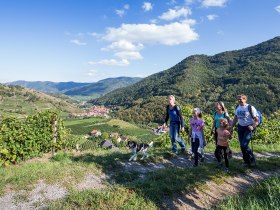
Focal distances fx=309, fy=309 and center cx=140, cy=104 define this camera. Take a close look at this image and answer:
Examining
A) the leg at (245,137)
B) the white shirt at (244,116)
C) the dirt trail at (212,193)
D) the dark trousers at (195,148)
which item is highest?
the white shirt at (244,116)

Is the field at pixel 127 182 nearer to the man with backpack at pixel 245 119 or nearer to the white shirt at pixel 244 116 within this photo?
Result: the man with backpack at pixel 245 119

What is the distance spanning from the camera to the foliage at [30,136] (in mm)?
11869

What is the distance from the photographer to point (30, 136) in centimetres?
1288

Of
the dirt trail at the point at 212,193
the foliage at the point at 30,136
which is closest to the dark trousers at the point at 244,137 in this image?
the dirt trail at the point at 212,193

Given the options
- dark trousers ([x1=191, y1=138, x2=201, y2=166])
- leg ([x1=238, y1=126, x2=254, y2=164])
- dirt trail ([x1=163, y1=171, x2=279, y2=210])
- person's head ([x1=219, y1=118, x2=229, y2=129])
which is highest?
person's head ([x1=219, y1=118, x2=229, y2=129])

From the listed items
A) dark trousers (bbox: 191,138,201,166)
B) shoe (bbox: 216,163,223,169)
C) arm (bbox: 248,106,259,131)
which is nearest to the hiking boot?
shoe (bbox: 216,163,223,169)

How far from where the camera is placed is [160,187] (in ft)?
29.2

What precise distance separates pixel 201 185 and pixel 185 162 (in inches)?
116

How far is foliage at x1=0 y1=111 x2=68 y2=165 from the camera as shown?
11.9 m

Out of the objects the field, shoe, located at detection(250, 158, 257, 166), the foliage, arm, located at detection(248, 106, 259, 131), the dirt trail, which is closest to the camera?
the field

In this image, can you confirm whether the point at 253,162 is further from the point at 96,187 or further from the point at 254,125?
the point at 96,187

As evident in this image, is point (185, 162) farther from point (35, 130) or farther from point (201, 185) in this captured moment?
point (35, 130)

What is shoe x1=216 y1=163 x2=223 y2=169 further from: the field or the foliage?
the foliage

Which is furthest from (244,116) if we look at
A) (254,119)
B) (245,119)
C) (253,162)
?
(253,162)
